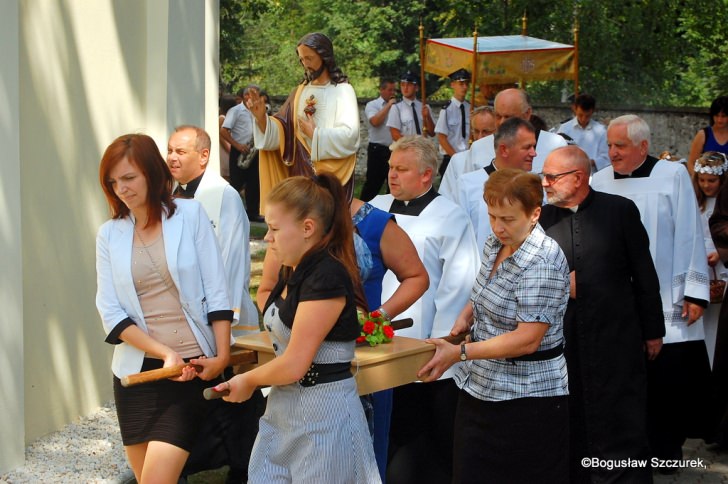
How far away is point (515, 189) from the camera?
4.12 meters

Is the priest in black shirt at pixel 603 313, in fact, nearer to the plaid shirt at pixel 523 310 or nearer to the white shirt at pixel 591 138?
the plaid shirt at pixel 523 310

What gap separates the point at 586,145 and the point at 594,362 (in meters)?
8.02

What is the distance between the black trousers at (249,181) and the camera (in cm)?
1636

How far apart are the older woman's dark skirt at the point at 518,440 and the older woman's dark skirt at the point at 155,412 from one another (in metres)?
1.19

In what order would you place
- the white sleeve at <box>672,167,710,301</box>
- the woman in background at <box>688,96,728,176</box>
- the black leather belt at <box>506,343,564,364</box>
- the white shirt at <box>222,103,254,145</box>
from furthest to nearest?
the white shirt at <box>222,103,254,145</box> → the woman in background at <box>688,96,728,176</box> → the white sleeve at <box>672,167,710,301</box> → the black leather belt at <box>506,343,564,364</box>

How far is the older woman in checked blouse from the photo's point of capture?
13.3ft

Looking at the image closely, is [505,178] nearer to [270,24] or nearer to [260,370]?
[260,370]

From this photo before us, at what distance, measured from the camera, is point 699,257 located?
6195 mm

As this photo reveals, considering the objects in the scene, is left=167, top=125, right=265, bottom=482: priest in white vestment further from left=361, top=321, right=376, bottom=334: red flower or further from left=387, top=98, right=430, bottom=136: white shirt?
left=387, top=98, right=430, bottom=136: white shirt

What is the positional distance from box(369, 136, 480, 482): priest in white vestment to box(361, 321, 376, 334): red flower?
4.44 feet

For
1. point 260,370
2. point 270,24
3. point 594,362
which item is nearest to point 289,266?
point 260,370

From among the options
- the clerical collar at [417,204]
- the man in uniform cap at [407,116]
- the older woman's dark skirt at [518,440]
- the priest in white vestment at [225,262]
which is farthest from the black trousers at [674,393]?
the man in uniform cap at [407,116]

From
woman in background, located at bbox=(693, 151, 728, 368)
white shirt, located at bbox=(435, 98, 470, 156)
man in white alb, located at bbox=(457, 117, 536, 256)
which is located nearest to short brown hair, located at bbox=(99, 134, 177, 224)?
→ man in white alb, located at bbox=(457, 117, 536, 256)

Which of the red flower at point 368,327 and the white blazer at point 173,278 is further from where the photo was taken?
the white blazer at point 173,278
